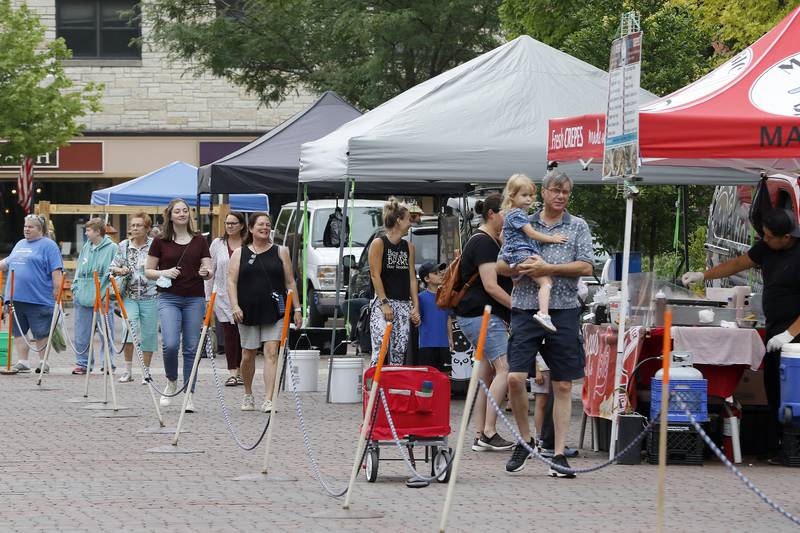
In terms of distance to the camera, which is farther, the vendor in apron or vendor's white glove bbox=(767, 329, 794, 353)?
the vendor in apron

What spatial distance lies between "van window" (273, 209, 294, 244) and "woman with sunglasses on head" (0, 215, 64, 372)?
762cm

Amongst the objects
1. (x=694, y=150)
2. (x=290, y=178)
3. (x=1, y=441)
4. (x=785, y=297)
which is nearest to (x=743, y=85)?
(x=694, y=150)

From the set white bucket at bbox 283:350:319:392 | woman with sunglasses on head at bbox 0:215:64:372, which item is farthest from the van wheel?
white bucket at bbox 283:350:319:392

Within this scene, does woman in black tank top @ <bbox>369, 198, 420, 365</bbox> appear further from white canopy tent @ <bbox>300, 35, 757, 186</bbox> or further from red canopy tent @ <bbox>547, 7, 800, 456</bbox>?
red canopy tent @ <bbox>547, 7, 800, 456</bbox>

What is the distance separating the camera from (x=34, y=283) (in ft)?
58.6

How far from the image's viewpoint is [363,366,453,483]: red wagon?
9469mm

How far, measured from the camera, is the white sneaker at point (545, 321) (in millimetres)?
9641

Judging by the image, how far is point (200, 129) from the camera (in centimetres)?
Result: 4312

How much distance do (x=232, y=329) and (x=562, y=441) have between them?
6439 millimetres

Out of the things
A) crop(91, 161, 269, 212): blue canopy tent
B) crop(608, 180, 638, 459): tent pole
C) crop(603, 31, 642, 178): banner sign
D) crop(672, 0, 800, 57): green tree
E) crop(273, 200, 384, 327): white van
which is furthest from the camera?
crop(91, 161, 269, 212): blue canopy tent

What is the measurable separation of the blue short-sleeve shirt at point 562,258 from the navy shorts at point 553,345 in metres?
0.06

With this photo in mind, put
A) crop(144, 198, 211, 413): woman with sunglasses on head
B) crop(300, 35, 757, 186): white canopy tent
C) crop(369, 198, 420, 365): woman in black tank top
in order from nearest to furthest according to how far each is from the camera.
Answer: crop(369, 198, 420, 365): woman in black tank top
crop(144, 198, 211, 413): woman with sunglasses on head
crop(300, 35, 757, 186): white canopy tent

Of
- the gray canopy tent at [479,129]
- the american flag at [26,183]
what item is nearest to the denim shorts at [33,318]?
the gray canopy tent at [479,129]

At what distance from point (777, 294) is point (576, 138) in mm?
2284
